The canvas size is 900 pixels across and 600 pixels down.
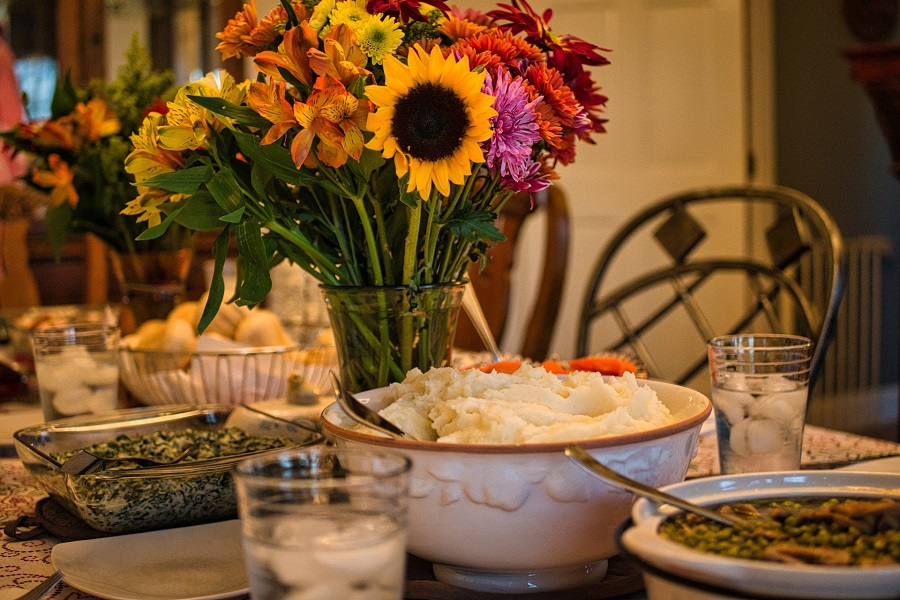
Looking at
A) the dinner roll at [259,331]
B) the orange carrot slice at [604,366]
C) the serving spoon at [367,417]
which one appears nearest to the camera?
the serving spoon at [367,417]

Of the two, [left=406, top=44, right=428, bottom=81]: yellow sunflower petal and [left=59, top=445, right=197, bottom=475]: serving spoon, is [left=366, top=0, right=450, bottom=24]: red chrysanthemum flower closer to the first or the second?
[left=406, top=44, right=428, bottom=81]: yellow sunflower petal

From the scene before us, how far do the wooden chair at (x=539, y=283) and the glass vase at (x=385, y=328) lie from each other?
2.76 ft

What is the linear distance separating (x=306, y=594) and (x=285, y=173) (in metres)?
0.38

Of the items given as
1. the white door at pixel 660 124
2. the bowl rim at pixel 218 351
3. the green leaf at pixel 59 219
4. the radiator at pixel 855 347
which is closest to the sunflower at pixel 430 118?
the bowl rim at pixel 218 351

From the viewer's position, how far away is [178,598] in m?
0.62

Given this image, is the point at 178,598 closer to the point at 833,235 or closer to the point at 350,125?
the point at 350,125

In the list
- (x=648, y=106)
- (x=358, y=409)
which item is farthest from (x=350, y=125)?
(x=648, y=106)

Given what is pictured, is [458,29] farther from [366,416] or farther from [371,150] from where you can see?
[366,416]

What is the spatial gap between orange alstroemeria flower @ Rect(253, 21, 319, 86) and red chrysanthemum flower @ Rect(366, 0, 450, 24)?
0.18 feet

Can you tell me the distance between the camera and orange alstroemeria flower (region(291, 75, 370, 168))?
681 mm

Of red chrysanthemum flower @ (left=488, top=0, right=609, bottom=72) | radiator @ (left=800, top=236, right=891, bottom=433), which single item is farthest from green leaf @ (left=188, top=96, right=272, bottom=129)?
radiator @ (left=800, top=236, right=891, bottom=433)

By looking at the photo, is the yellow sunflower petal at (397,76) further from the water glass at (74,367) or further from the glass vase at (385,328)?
the water glass at (74,367)

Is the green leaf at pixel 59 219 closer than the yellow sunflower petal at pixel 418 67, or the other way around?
the yellow sunflower petal at pixel 418 67

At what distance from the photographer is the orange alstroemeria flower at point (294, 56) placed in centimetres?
71
